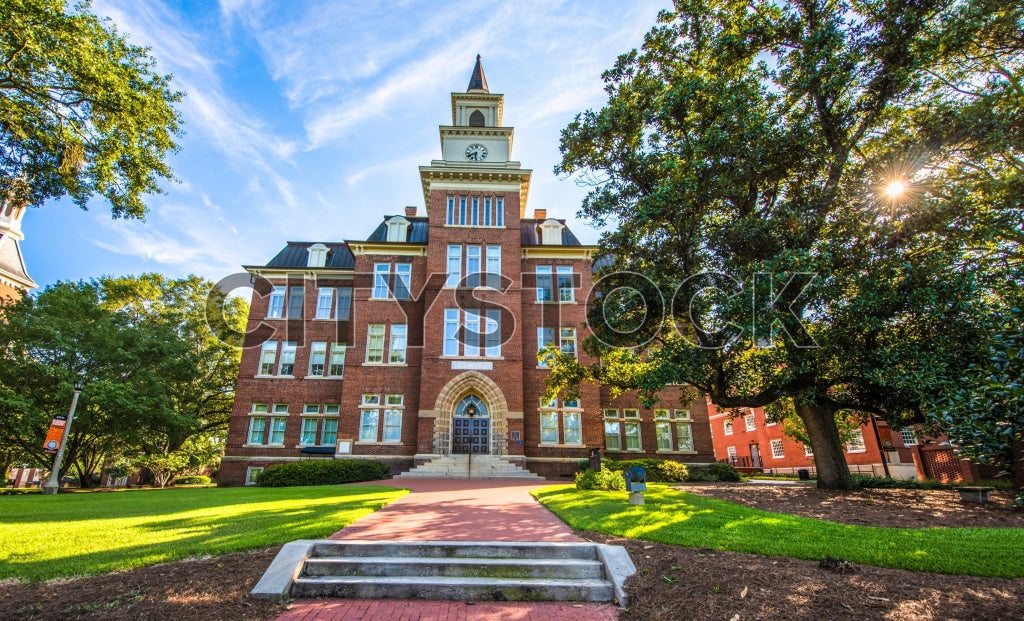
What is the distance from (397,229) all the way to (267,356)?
388 inches

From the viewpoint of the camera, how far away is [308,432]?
78.2ft

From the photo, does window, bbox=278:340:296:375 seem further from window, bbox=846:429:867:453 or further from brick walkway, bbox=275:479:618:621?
window, bbox=846:429:867:453

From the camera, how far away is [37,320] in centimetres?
1969

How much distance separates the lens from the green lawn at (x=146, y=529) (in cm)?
567

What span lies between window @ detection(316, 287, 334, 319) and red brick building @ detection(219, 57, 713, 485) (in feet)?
0.22

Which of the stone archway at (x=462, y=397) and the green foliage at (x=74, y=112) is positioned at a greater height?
the green foliage at (x=74, y=112)

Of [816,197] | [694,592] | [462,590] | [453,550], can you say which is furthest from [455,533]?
[816,197]

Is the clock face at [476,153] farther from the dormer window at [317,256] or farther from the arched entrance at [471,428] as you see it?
the arched entrance at [471,428]

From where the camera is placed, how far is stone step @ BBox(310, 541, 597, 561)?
19.6ft

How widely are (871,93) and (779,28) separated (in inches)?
114

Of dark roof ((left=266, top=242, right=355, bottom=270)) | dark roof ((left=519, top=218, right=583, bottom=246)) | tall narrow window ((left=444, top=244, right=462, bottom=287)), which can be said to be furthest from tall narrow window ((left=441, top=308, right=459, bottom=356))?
dark roof ((left=266, top=242, right=355, bottom=270))

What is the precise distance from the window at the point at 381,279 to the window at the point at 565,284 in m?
9.24

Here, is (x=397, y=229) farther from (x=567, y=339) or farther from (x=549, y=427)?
(x=549, y=427)

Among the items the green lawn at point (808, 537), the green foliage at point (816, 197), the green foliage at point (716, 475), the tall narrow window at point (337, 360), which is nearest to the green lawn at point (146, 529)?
the green lawn at point (808, 537)
